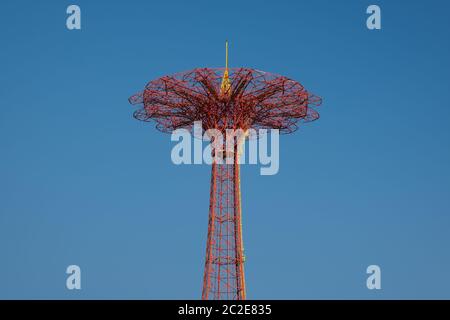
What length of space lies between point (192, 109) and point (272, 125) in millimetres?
6840

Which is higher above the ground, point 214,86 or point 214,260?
point 214,86
